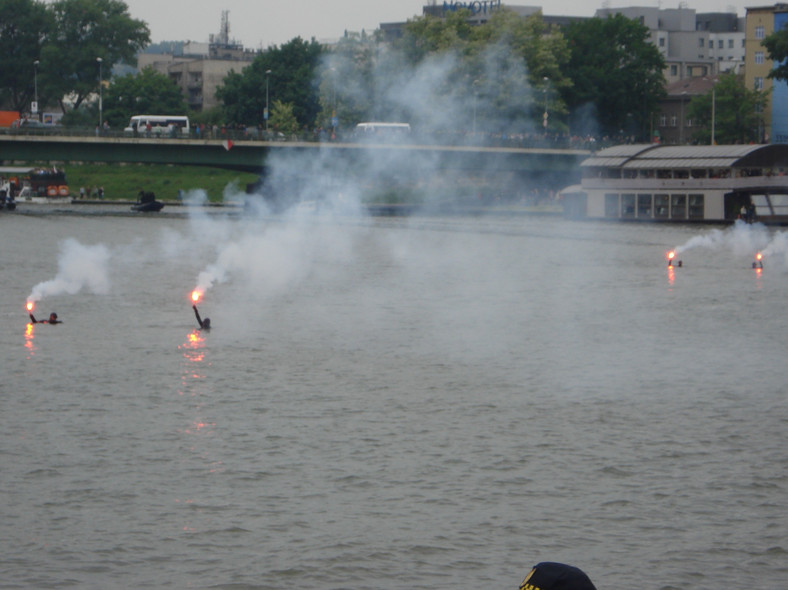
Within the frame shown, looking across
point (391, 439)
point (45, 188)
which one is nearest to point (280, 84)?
point (45, 188)

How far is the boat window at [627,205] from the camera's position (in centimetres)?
10762

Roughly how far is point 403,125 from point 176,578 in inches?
2930

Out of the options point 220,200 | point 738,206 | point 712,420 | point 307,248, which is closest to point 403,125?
point 307,248

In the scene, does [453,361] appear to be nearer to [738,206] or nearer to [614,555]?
[614,555]

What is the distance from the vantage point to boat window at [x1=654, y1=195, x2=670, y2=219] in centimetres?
10619

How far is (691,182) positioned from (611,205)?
8812 millimetres

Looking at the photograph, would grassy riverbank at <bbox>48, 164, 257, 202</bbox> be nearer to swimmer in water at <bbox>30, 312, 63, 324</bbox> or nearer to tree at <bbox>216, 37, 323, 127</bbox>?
tree at <bbox>216, 37, 323, 127</bbox>

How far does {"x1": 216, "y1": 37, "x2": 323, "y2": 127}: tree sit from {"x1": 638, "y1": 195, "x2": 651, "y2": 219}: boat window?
5154 cm

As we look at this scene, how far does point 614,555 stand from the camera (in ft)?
57.9

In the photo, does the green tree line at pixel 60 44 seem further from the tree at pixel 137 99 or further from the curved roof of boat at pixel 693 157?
the curved roof of boat at pixel 693 157

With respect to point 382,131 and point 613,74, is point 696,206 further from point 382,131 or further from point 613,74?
point 613,74

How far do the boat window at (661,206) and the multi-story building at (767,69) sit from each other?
32824 mm

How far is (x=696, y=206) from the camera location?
105m

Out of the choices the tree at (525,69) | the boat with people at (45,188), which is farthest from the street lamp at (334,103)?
the boat with people at (45,188)
